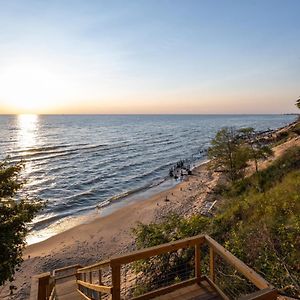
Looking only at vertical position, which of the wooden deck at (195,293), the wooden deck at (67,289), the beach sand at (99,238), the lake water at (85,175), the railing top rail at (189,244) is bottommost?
the beach sand at (99,238)

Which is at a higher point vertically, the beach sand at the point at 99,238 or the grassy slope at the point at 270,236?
the grassy slope at the point at 270,236

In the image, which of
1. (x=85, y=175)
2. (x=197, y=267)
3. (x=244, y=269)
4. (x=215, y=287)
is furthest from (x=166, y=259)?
(x=85, y=175)

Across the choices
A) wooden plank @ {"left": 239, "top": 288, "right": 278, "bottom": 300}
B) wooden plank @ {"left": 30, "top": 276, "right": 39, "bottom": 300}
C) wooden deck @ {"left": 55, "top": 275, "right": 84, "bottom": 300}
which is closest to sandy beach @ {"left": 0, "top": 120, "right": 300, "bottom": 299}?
wooden deck @ {"left": 55, "top": 275, "right": 84, "bottom": 300}

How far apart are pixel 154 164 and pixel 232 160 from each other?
1875 cm

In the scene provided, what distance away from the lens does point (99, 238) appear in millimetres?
18984

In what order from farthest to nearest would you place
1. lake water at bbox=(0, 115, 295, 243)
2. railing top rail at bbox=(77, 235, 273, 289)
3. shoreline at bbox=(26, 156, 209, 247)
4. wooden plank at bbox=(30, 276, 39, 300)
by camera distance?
lake water at bbox=(0, 115, 295, 243)
shoreline at bbox=(26, 156, 209, 247)
wooden plank at bbox=(30, 276, 39, 300)
railing top rail at bbox=(77, 235, 273, 289)

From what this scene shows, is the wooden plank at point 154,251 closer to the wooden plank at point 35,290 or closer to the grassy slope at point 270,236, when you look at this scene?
the wooden plank at point 35,290

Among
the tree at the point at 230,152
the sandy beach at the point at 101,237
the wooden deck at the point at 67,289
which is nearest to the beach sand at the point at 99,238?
the sandy beach at the point at 101,237

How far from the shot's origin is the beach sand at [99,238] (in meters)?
15.5

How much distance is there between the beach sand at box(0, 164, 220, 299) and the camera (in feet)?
50.8

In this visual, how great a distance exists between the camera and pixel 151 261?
33.2 ft

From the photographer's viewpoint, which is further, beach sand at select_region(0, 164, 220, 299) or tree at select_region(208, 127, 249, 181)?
tree at select_region(208, 127, 249, 181)

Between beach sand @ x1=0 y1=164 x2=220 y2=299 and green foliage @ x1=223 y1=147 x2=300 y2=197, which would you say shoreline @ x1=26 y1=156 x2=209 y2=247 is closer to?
beach sand @ x1=0 y1=164 x2=220 y2=299

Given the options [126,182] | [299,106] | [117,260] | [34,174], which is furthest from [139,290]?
[34,174]
